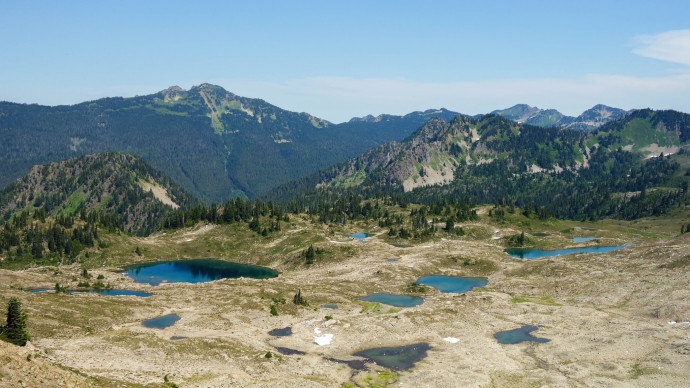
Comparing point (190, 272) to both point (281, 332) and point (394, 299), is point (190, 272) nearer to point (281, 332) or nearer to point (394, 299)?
point (394, 299)

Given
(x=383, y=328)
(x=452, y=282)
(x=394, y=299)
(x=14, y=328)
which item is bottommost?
(x=452, y=282)

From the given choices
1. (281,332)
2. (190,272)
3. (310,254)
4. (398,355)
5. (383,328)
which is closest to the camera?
(398,355)

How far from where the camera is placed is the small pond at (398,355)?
258ft

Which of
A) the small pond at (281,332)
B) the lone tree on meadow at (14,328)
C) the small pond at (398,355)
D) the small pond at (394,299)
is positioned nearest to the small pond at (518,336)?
the small pond at (398,355)

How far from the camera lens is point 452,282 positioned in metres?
152

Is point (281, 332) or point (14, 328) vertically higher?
point (14, 328)

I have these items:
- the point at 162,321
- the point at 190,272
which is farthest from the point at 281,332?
the point at 190,272

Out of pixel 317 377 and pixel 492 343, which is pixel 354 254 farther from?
pixel 317 377

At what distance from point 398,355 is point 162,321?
1967 inches

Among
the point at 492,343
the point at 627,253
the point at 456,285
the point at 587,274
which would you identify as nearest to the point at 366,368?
the point at 492,343

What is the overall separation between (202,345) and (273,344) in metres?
13.3

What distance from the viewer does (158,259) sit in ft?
646

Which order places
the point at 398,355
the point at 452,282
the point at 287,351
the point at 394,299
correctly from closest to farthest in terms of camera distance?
1. the point at 287,351
2. the point at 398,355
3. the point at 394,299
4. the point at 452,282

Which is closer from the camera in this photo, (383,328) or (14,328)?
(14,328)
